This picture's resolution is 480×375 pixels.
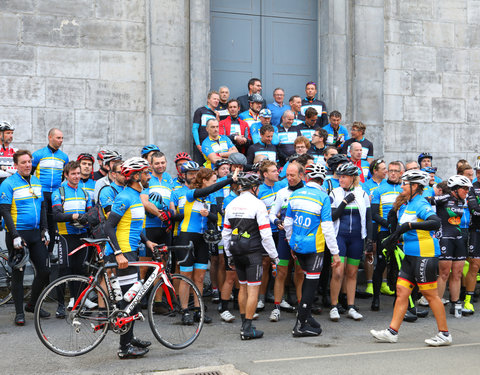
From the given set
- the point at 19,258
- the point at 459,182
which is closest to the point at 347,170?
the point at 459,182

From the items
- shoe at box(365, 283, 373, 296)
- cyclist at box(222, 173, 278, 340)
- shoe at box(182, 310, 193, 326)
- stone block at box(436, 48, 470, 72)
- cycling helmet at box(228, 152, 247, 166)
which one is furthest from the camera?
stone block at box(436, 48, 470, 72)

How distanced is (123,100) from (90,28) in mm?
1402

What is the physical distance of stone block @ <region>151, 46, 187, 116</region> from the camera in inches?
488

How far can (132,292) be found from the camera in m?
7.12

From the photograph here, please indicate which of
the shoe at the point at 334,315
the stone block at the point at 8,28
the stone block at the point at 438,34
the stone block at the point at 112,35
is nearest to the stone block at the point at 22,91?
the stone block at the point at 8,28

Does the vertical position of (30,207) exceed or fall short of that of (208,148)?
it falls short

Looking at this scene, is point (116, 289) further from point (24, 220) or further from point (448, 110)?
point (448, 110)

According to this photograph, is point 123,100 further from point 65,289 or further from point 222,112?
point 65,289

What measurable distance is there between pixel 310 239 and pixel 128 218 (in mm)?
2383

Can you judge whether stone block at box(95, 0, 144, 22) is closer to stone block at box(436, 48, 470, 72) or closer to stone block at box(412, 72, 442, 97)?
stone block at box(412, 72, 442, 97)

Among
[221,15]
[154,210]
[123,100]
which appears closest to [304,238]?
[154,210]

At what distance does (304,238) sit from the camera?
8.35m

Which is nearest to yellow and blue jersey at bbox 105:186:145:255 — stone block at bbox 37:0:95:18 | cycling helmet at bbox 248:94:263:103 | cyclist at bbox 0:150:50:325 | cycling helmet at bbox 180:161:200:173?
cycling helmet at bbox 180:161:200:173

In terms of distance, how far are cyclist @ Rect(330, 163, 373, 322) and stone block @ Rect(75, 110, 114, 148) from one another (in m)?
4.76
